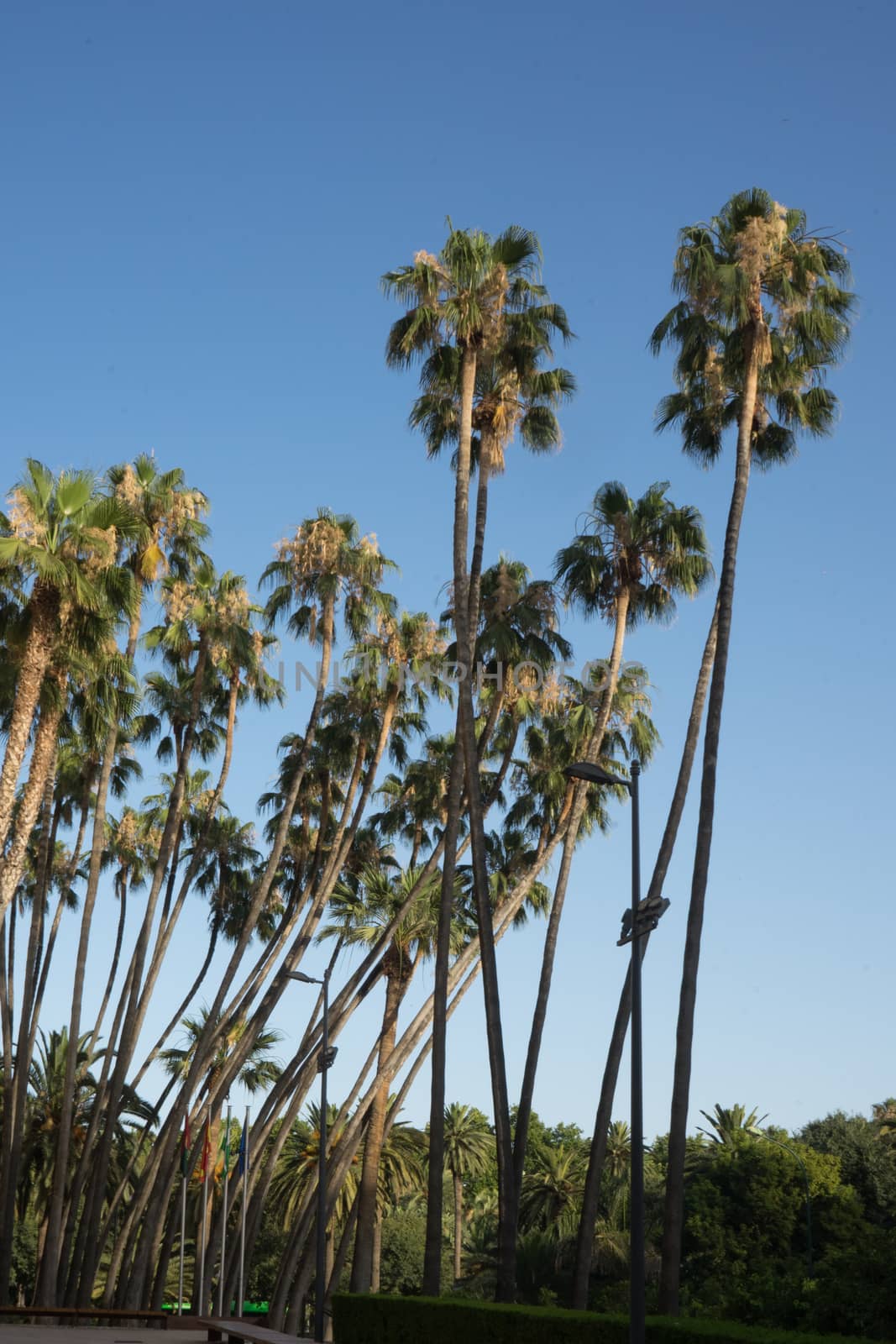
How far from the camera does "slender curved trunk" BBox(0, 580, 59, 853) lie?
936 inches

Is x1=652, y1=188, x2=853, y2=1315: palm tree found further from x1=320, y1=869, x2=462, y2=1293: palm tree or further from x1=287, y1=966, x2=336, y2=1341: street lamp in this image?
x1=320, y1=869, x2=462, y2=1293: palm tree

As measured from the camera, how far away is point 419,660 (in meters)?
43.9

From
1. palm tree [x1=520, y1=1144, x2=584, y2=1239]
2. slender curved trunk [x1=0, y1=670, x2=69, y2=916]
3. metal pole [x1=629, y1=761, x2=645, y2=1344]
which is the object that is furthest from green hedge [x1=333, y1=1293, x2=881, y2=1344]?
palm tree [x1=520, y1=1144, x2=584, y2=1239]

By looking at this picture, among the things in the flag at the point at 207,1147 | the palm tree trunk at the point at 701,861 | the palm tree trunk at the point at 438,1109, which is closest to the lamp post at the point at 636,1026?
the palm tree trunk at the point at 701,861

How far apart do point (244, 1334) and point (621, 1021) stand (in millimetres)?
8840

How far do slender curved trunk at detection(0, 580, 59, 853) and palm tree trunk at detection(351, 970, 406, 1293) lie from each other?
20.6 metres

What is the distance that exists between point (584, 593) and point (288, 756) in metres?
20.6

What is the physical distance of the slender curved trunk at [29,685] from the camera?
23.8 m

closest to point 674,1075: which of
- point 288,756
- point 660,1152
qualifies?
point 288,756

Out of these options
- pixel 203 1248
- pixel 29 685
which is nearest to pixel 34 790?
pixel 29 685

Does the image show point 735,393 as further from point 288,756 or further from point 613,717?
point 288,756

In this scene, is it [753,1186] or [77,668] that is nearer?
[77,668]

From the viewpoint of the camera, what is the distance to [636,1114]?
14883 millimetres

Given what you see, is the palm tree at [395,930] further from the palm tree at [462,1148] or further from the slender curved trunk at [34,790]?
the palm tree at [462,1148]
